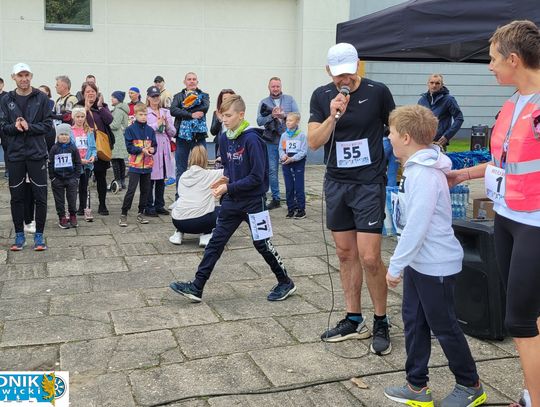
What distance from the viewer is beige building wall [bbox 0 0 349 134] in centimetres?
1420

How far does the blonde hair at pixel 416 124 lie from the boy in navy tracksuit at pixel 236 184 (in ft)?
5.99

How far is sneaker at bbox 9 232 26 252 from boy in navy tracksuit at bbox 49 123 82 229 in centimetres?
124

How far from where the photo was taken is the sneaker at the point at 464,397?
3.37m

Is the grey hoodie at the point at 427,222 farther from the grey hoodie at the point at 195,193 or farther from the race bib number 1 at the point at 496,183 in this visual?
the grey hoodie at the point at 195,193

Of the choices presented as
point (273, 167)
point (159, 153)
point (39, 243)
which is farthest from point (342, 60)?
point (273, 167)

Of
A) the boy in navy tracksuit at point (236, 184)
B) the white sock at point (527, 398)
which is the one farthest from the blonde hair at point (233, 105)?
the white sock at point (527, 398)

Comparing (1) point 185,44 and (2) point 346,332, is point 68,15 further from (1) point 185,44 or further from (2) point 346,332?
(2) point 346,332

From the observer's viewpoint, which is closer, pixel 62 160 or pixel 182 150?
pixel 62 160

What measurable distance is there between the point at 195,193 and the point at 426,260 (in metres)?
4.28

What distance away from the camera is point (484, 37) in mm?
5715

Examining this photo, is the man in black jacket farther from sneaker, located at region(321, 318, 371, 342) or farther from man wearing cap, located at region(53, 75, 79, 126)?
sneaker, located at region(321, 318, 371, 342)

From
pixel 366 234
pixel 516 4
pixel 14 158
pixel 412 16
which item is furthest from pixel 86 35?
pixel 366 234

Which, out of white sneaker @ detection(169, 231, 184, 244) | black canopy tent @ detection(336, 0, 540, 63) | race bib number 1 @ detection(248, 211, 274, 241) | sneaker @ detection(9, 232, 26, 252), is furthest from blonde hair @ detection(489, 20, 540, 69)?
sneaker @ detection(9, 232, 26, 252)

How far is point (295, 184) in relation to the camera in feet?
30.2
